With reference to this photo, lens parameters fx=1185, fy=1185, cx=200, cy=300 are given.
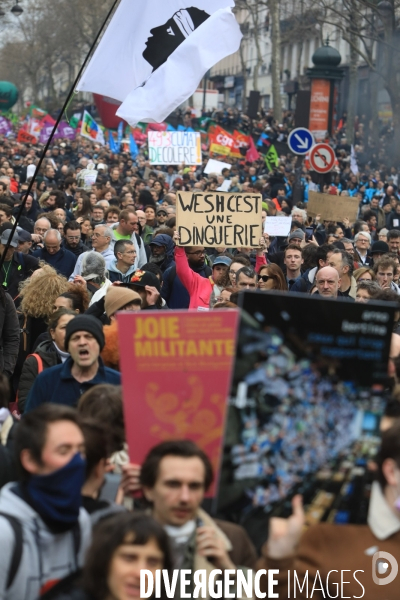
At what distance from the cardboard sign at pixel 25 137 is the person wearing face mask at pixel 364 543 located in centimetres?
A: 3315

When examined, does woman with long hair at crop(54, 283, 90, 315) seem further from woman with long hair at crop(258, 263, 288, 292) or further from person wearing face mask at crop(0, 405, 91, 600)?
person wearing face mask at crop(0, 405, 91, 600)

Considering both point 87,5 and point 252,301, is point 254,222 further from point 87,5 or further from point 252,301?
point 87,5

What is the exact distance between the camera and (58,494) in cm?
318

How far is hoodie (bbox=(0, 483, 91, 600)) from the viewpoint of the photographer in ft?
10.2

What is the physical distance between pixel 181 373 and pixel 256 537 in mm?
507

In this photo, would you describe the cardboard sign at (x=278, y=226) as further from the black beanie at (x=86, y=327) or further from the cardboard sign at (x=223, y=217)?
the black beanie at (x=86, y=327)

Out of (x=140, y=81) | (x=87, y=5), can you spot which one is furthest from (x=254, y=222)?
(x=87, y=5)

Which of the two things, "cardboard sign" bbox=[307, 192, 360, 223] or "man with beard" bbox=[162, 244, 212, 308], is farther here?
"cardboard sign" bbox=[307, 192, 360, 223]

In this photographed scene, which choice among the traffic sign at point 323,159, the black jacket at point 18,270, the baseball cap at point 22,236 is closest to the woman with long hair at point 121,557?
the black jacket at point 18,270

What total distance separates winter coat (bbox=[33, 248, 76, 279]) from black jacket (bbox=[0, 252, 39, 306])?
0.78 meters

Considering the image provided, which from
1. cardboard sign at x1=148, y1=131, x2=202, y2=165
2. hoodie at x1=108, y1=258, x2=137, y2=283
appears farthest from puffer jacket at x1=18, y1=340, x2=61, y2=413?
cardboard sign at x1=148, y1=131, x2=202, y2=165

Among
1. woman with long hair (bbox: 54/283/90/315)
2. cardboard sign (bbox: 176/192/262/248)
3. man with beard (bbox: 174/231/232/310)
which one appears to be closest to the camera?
woman with long hair (bbox: 54/283/90/315)

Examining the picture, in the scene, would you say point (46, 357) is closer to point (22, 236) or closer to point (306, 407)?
point (306, 407)

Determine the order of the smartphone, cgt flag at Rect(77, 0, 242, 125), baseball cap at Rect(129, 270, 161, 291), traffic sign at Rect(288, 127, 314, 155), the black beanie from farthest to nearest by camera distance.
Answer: traffic sign at Rect(288, 127, 314, 155), cgt flag at Rect(77, 0, 242, 125), baseball cap at Rect(129, 270, 161, 291), the black beanie, the smartphone
